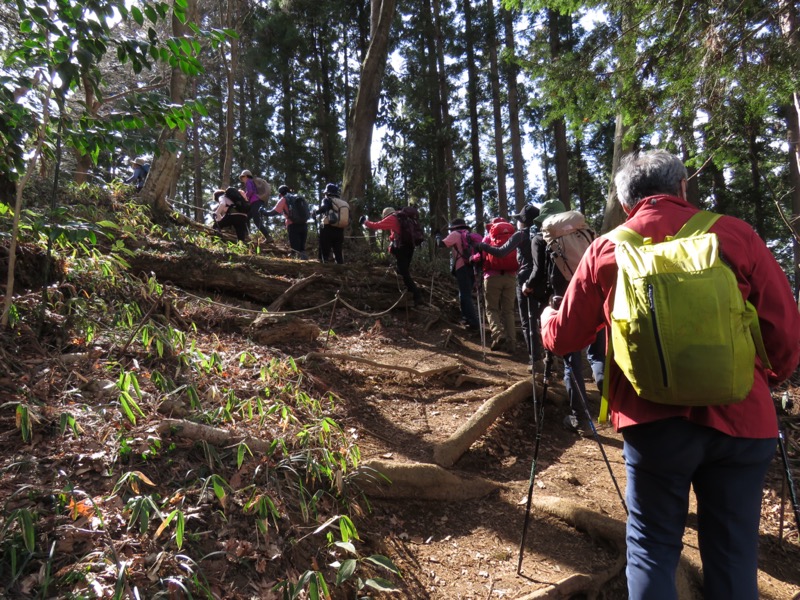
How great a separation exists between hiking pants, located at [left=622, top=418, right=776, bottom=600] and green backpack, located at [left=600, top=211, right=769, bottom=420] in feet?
0.68

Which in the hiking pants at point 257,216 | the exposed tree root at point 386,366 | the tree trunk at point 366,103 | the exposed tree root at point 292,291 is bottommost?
the exposed tree root at point 386,366

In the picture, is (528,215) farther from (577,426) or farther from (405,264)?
(405,264)

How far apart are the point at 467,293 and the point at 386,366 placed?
3400mm

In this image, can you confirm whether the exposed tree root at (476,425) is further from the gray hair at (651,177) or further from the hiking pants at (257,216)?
the hiking pants at (257,216)

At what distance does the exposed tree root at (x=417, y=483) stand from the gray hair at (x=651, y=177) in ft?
8.03

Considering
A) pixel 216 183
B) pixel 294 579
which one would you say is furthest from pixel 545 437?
pixel 216 183

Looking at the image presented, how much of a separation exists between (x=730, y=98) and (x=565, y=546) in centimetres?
467

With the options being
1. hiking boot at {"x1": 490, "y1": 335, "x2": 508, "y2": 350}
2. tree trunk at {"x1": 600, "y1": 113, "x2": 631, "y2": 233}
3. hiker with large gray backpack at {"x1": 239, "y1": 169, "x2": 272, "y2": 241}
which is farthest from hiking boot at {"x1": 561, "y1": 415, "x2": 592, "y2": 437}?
hiker with large gray backpack at {"x1": 239, "y1": 169, "x2": 272, "y2": 241}

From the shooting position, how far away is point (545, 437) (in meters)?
5.41

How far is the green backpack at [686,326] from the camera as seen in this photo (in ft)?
5.50

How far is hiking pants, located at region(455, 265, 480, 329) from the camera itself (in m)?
8.97

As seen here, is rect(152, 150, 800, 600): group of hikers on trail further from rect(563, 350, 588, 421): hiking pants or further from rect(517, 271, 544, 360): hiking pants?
rect(517, 271, 544, 360): hiking pants

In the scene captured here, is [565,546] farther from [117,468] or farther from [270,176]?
[270,176]

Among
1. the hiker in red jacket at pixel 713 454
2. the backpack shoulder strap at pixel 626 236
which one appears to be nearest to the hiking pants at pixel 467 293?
the backpack shoulder strap at pixel 626 236
